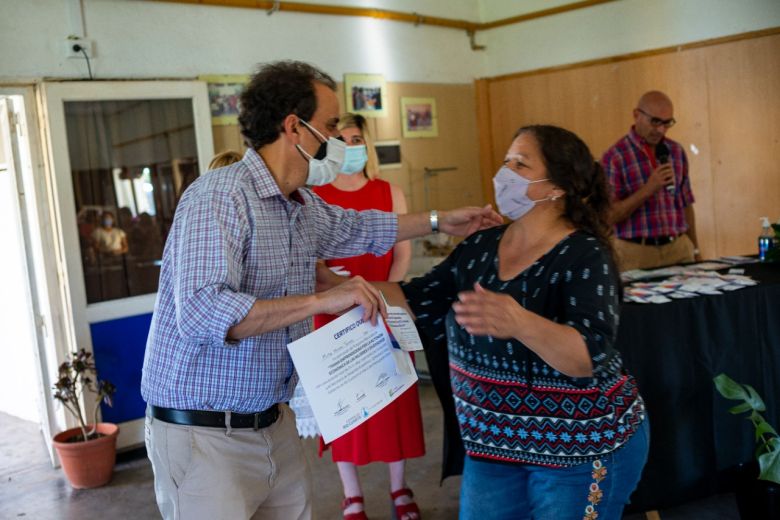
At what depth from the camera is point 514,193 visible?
2.11 meters

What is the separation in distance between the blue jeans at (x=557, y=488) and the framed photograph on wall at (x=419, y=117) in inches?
190

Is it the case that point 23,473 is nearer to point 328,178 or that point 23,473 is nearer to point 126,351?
point 126,351

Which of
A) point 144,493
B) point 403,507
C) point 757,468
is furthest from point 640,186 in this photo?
point 144,493

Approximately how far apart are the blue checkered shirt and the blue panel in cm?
301

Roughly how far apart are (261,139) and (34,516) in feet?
9.94

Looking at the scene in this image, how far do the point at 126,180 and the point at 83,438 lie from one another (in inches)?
59.6

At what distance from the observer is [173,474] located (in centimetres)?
189

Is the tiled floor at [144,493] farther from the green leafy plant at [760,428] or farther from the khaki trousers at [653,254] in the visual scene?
the khaki trousers at [653,254]

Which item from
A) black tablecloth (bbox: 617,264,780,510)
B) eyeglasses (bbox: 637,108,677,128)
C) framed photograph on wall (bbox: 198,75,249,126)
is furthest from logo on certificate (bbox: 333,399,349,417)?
framed photograph on wall (bbox: 198,75,249,126)

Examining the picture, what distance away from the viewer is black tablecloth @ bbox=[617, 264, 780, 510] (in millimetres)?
3248

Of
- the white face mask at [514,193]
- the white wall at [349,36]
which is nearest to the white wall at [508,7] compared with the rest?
the white wall at [349,36]

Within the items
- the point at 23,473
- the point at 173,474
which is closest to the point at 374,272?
the point at 173,474

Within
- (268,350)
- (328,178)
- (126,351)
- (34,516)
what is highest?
(328,178)

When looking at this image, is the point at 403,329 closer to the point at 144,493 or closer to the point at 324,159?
the point at 324,159
